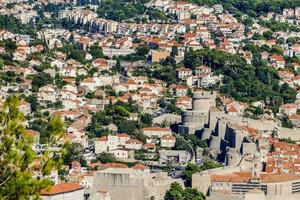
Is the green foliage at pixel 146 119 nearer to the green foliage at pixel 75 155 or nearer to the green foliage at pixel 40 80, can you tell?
the green foliage at pixel 75 155

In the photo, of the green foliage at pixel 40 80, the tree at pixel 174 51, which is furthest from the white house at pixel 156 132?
the tree at pixel 174 51

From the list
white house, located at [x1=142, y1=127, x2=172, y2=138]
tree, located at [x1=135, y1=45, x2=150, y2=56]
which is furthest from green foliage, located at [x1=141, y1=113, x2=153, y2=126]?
tree, located at [x1=135, y1=45, x2=150, y2=56]

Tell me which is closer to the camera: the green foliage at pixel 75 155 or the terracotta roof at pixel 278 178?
the terracotta roof at pixel 278 178

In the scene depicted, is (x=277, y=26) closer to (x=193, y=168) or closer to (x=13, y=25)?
(x=13, y=25)

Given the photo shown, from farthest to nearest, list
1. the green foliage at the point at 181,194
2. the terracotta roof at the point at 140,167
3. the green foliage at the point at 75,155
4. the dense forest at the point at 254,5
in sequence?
the dense forest at the point at 254,5
the green foliage at the point at 75,155
the terracotta roof at the point at 140,167
the green foliage at the point at 181,194

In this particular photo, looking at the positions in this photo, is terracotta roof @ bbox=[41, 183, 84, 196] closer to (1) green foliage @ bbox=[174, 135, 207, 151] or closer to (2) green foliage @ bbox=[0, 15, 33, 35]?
(1) green foliage @ bbox=[174, 135, 207, 151]

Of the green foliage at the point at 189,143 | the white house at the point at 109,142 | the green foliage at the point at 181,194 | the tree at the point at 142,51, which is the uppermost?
the green foliage at the point at 181,194
